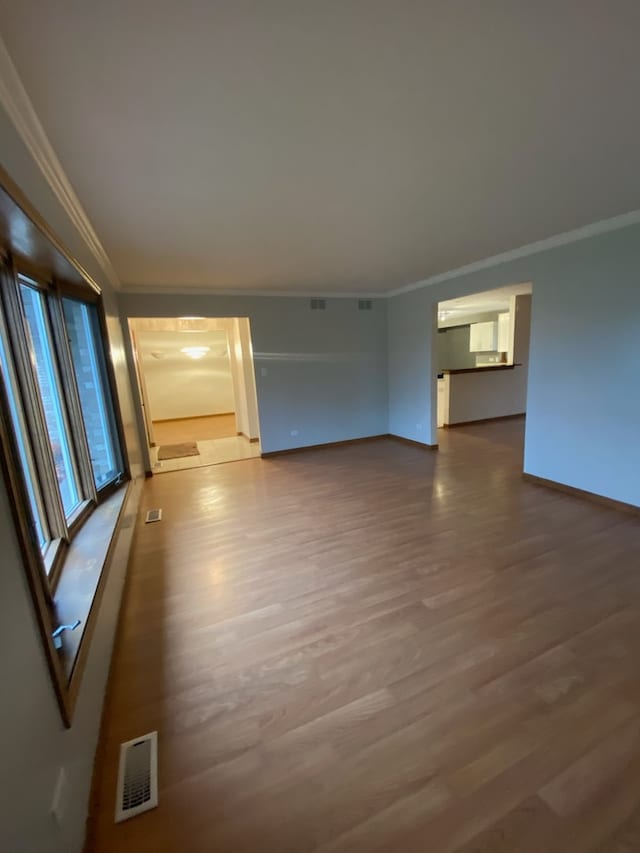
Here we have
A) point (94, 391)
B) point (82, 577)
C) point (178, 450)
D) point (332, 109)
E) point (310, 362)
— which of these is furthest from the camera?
point (178, 450)

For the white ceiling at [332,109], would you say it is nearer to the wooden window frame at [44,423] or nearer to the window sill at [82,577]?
the wooden window frame at [44,423]

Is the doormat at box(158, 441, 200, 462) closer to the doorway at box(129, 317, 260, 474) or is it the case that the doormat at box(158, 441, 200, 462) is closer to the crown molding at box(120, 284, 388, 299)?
the doorway at box(129, 317, 260, 474)

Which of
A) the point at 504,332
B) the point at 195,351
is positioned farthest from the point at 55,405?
the point at 504,332

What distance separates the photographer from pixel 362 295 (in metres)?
5.65

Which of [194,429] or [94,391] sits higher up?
[94,391]

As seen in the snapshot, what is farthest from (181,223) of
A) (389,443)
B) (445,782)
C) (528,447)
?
(389,443)

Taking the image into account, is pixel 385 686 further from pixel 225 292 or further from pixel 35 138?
pixel 225 292

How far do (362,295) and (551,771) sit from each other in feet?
18.1

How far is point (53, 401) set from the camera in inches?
87.3

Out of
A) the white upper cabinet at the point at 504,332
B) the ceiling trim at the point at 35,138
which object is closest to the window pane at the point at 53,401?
the ceiling trim at the point at 35,138

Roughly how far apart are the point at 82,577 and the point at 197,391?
26.3ft

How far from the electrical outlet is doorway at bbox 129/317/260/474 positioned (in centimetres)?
435

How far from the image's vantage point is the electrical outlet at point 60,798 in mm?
927

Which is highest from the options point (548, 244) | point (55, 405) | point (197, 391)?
point (548, 244)
